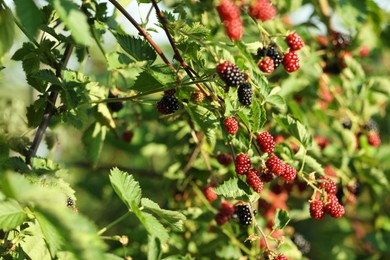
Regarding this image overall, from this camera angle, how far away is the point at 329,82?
9.14 ft

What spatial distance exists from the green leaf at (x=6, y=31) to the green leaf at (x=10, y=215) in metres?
0.32

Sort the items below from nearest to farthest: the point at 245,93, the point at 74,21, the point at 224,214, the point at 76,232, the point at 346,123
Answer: the point at 76,232 → the point at 74,21 → the point at 245,93 → the point at 224,214 → the point at 346,123

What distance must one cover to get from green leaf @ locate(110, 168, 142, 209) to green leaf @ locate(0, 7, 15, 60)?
374mm

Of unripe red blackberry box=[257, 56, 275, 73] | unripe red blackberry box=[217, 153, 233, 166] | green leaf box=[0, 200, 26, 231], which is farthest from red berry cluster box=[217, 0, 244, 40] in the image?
unripe red blackberry box=[217, 153, 233, 166]

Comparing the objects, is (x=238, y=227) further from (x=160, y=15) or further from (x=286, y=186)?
(x=160, y=15)

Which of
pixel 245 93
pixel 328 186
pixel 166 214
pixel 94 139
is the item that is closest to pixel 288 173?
pixel 328 186

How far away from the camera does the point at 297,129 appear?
1.75 m

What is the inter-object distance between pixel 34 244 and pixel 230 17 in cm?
74

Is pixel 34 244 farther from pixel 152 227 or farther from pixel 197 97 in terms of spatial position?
pixel 197 97

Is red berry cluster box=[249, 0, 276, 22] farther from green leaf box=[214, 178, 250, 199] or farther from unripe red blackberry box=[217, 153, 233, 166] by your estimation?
unripe red blackberry box=[217, 153, 233, 166]

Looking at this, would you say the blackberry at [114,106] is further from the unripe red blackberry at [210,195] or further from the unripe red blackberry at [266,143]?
the unripe red blackberry at [266,143]

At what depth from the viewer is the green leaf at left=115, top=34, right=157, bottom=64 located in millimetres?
1532

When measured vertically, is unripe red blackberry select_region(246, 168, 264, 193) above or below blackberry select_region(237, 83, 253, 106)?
below

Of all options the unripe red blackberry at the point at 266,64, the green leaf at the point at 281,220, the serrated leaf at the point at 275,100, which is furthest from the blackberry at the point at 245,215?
the unripe red blackberry at the point at 266,64
